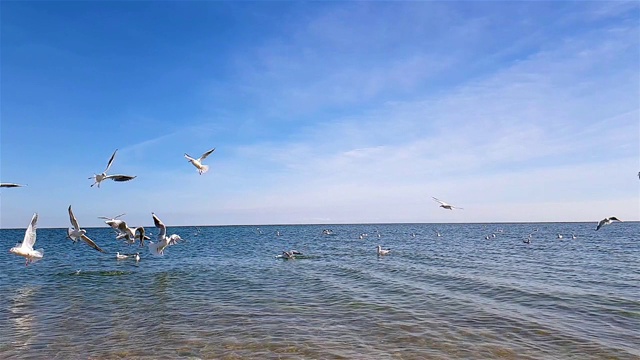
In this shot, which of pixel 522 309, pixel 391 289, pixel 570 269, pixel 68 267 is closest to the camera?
pixel 522 309

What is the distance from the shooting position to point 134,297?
17.7 meters

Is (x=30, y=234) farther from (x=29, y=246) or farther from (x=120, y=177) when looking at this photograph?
(x=120, y=177)

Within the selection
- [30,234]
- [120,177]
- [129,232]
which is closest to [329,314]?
[129,232]

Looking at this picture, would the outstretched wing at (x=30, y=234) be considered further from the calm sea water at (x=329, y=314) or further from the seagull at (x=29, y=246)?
the calm sea water at (x=329, y=314)

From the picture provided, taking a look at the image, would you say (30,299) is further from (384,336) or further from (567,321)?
(567,321)

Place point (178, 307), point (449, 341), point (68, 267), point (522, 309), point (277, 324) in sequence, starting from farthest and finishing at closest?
point (68, 267) < point (178, 307) < point (522, 309) < point (277, 324) < point (449, 341)

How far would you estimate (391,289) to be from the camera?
18234 millimetres

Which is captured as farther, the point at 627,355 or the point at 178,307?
the point at 178,307

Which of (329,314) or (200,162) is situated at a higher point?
(200,162)

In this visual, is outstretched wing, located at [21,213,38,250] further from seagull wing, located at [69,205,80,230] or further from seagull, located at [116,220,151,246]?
seagull, located at [116,220,151,246]

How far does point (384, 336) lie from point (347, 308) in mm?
3456

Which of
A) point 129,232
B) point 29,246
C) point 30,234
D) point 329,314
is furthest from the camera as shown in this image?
point 329,314

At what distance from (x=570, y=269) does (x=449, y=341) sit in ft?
58.8

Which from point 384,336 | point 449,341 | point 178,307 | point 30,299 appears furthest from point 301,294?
point 30,299
